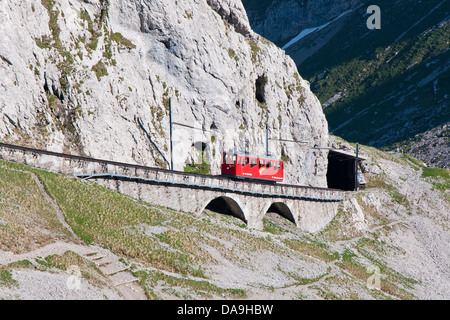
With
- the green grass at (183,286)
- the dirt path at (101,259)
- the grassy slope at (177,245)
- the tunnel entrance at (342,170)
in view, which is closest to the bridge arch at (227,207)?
the grassy slope at (177,245)

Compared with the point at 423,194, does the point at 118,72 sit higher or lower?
higher

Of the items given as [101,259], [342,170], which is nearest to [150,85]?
[101,259]

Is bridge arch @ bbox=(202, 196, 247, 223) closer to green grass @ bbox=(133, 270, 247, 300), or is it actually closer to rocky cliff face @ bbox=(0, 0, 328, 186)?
rocky cliff face @ bbox=(0, 0, 328, 186)

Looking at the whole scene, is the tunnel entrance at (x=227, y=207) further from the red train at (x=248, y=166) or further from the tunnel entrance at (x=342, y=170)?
the tunnel entrance at (x=342, y=170)

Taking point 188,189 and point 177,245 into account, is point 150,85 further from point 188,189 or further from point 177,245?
point 177,245

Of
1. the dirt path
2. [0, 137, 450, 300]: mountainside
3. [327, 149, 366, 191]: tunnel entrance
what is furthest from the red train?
[327, 149, 366, 191]: tunnel entrance

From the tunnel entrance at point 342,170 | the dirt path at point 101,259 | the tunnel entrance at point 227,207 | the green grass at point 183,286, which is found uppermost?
the tunnel entrance at point 342,170
